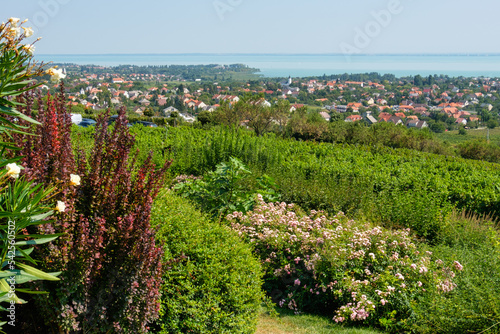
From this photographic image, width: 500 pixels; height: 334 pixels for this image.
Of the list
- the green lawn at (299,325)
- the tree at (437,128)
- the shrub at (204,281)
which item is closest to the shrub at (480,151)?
the green lawn at (299,325)

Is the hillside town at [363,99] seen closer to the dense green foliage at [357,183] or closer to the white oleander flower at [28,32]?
the dense green foliage at [357,183]

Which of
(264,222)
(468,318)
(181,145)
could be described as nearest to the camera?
(468,318)

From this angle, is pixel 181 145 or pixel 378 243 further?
pixel 181 145

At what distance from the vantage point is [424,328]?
4.06 m

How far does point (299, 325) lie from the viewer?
4.42 meters

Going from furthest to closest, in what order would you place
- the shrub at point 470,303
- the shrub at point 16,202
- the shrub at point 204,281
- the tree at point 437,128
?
the tree at point 437,128
the shrub at point 470,303
the shrub at point 204,281
the shrub at point 16,202

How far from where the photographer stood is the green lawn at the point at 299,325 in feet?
13.7

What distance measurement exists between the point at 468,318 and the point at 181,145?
24.8 ft

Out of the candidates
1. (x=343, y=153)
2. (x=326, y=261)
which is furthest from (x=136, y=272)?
(x=343, y=153)

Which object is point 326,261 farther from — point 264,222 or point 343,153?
point 343,153

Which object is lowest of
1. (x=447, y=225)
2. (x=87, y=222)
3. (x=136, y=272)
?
(x=447, y=225)

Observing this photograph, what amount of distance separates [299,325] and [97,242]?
8.87 feet

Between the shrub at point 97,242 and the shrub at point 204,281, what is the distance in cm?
42

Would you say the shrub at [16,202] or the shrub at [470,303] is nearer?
the shrub at [16,202]
